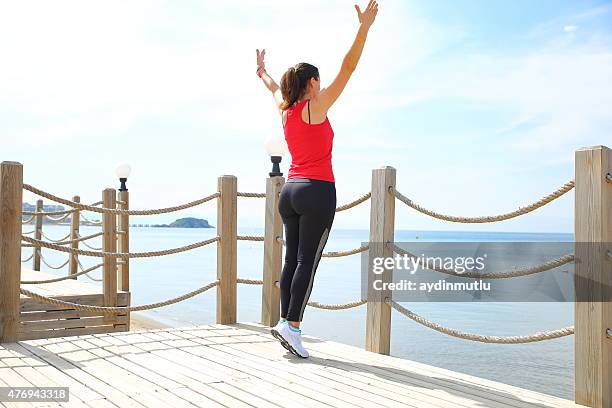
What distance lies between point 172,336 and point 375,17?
2.67 meters

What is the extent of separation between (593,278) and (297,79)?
1.87 metres

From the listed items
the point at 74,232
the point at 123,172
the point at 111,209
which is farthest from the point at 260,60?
the point at 74,232

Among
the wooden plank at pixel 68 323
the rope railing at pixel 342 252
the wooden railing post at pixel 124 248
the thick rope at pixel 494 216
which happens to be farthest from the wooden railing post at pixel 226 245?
the wooden railing post at pixel 124 248

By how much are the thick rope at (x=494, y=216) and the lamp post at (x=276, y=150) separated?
1.26m

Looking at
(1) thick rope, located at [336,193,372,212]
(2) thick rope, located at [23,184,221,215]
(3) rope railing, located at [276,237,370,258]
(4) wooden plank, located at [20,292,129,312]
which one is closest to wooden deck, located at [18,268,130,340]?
(4) wooden plank, located at [20,292,129,312]

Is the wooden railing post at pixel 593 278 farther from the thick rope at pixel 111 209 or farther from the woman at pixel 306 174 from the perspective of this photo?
the thick rope at pixel 111 209

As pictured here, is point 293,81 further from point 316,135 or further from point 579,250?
point 579,250

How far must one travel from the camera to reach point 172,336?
4438mm

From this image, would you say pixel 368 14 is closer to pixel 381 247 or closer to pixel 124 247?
pixel 381 247

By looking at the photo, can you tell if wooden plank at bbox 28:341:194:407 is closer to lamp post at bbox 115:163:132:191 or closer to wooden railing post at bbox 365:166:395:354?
wooden railing post at bbox 365:166:395:354

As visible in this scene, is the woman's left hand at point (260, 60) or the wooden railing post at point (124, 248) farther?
the wooden railing post at point (124, 248)

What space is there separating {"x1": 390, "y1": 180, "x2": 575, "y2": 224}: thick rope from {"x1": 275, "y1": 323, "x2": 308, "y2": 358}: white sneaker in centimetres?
108

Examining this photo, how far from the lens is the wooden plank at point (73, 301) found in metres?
6.77

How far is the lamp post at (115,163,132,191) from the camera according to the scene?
833 cm
